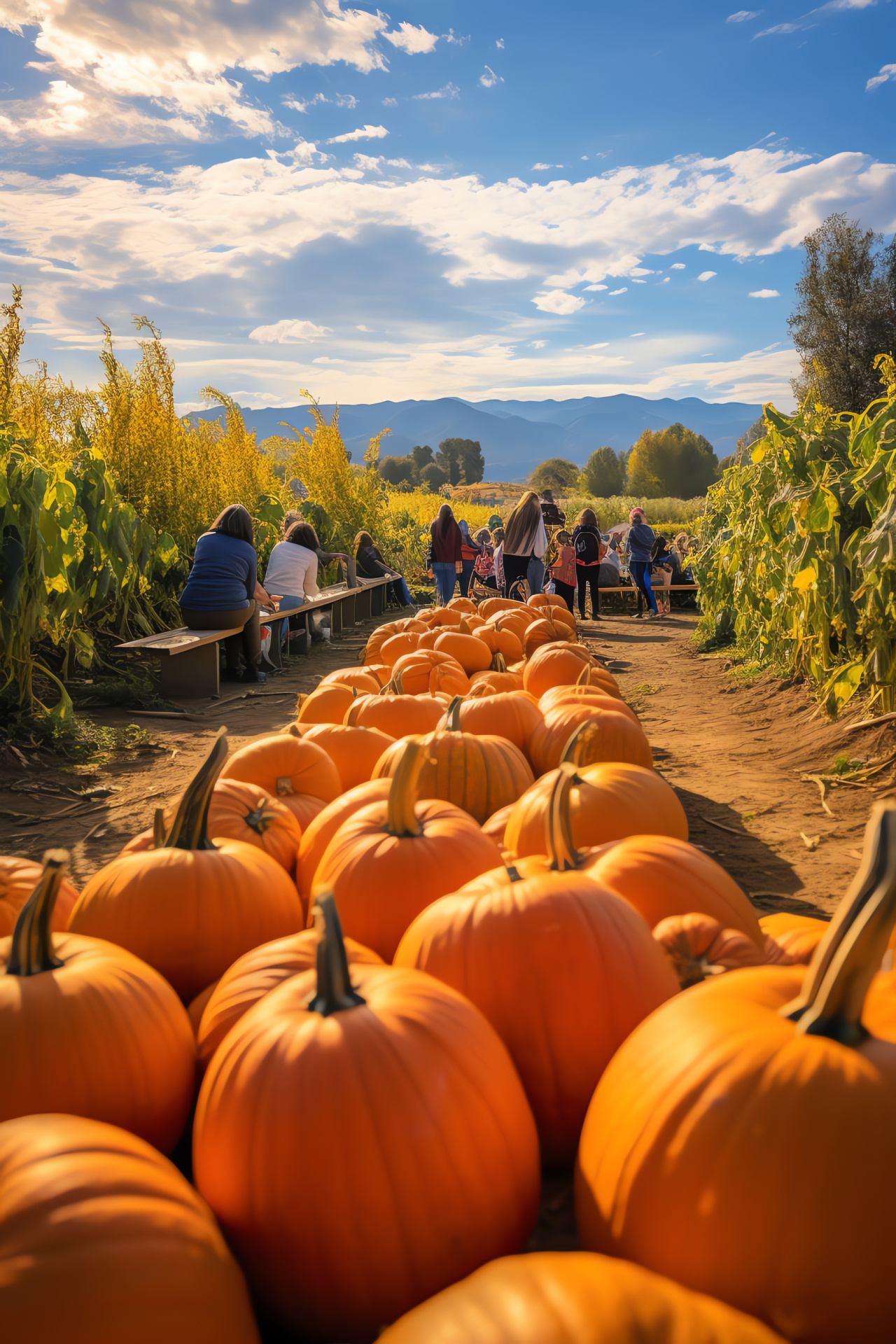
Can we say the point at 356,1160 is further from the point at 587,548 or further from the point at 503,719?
the point at 587,548

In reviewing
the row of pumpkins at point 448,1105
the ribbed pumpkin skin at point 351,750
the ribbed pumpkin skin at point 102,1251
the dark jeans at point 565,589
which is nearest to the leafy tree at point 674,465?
the dark jeans at point 565,589

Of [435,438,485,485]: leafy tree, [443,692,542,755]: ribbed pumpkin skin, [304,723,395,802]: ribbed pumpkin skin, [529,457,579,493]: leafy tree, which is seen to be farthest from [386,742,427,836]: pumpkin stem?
[435,438,485,485]: leafy tree

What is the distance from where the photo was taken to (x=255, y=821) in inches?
89.1

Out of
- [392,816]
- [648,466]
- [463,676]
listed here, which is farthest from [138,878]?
[648,466]

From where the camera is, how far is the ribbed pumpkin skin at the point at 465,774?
2.66 meters

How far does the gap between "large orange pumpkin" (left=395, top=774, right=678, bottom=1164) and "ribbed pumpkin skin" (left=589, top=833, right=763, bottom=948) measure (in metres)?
0.26

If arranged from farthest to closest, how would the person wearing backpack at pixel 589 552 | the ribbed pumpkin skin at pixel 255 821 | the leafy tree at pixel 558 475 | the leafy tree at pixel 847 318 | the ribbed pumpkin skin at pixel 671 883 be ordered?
the leafy tree at pixel 558 475, the leafy tree at pixel 847 318, the person wearing backpack at pixel 589 552, the ribbed pumpkin skin at pixel 255 821, the ribbed pumpkin skin at pixel 671 883

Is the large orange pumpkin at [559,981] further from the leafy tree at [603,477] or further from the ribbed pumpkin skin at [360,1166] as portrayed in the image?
the leafy tree at [603,477]

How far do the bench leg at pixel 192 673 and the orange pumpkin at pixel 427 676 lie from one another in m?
3.07

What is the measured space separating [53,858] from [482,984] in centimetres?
70

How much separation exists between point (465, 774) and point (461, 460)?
85.6 meters

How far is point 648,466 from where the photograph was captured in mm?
61375

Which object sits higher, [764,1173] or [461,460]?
[461,460]

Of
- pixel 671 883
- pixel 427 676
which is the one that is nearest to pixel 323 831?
pixel 671 883
